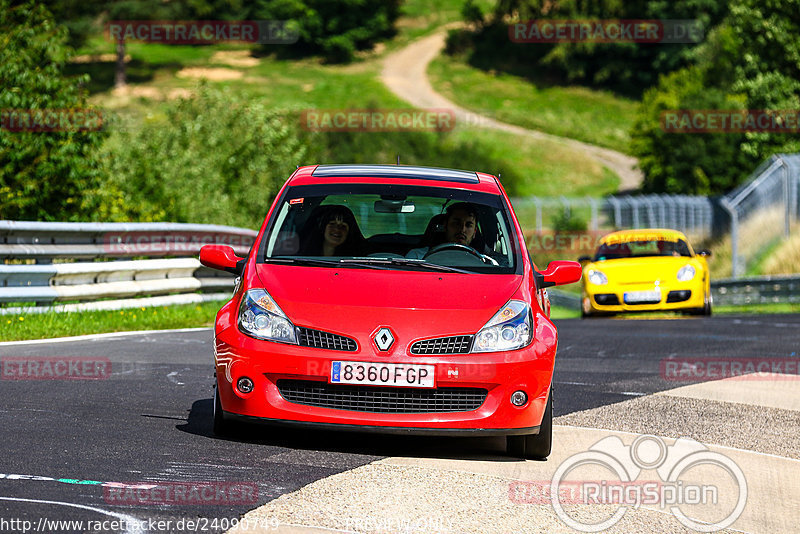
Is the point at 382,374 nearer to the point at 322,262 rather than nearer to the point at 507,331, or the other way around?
the point at 507,331

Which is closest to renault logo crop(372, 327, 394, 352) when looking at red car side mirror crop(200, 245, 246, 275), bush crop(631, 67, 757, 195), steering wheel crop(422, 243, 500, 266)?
steering wheel crop(422, 243, 500, 266)

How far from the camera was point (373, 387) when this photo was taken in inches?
256

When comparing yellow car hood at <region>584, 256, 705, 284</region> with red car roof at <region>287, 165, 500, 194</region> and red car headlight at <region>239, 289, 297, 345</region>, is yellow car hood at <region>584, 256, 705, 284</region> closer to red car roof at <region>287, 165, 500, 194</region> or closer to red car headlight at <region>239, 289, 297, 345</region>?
red car roof at <region>287, 165, 500, 194</region>

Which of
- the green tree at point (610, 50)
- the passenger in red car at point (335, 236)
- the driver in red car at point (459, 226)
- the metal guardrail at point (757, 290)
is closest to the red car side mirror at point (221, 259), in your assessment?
the passenger in red car at point (335, 236)

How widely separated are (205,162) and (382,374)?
2517 centimetres

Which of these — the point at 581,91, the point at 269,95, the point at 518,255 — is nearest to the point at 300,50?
the point at 269,95

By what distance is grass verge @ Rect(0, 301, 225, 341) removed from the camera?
12.5 meters

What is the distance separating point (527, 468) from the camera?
261 inches

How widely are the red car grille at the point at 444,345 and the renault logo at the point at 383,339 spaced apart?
0.13 meters

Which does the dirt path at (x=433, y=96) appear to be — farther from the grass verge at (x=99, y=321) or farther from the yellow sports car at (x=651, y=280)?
the grass verge at (x=99, y=321)

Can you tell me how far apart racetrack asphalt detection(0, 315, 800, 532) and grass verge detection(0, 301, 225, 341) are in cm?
82

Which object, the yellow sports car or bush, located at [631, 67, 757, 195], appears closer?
the yellow sports car

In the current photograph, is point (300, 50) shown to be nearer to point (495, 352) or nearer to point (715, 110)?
point (715, 110)

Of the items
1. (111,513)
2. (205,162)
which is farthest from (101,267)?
(205,162)
